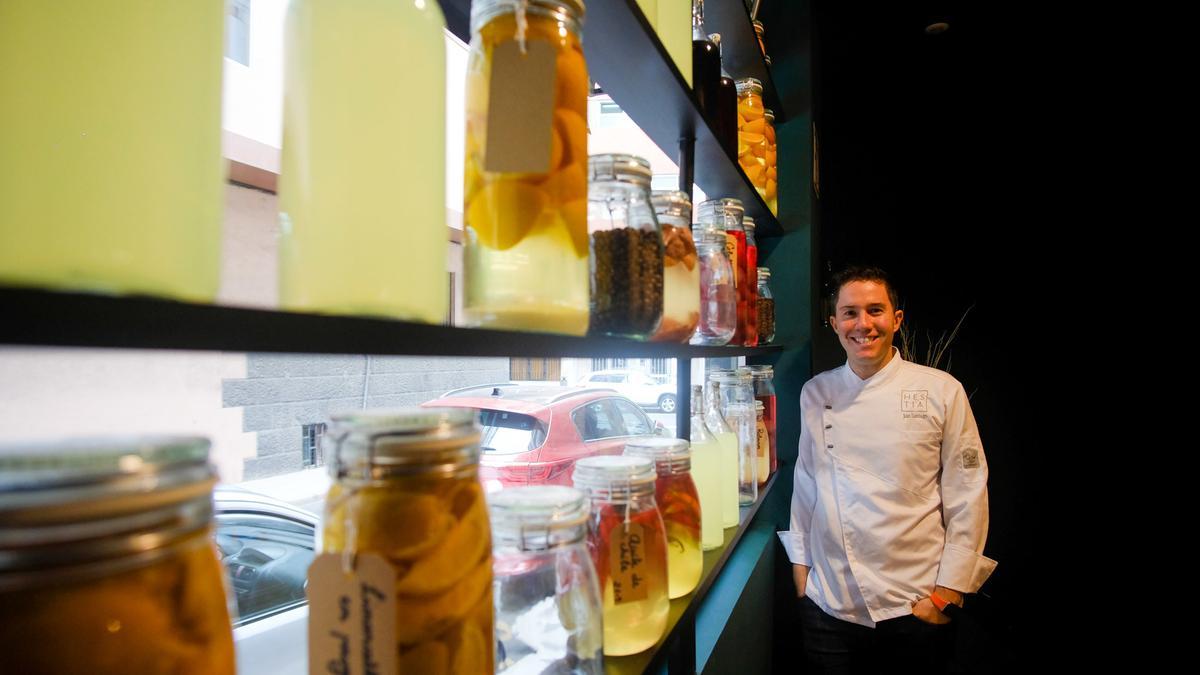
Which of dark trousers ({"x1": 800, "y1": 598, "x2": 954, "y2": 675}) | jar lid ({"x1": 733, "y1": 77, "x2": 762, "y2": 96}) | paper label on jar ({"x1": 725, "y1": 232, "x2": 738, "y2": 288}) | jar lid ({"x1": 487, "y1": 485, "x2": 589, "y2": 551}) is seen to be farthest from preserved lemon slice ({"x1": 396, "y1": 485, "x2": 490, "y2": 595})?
dark trousers ({"x1": 800, "y1": 598, "x2": 954, "y2": 675})

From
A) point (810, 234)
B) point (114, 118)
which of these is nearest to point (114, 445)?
point (114, 118)

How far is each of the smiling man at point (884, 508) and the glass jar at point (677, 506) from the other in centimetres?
125

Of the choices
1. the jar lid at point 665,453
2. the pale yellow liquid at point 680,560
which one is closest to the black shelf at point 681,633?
the pale yellow liquid at point 680,560

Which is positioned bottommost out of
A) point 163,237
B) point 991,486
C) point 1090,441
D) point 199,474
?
point 991,486

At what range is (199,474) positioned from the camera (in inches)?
13.4

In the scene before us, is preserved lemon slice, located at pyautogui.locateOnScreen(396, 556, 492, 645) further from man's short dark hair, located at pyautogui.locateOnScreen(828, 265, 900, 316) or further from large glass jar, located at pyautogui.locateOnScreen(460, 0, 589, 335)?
man's short dark hair, located at pyautogui.locateOnScreen(828, 265, 900, 316)

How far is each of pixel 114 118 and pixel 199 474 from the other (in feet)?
0.61

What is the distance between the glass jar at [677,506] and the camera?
963 mm

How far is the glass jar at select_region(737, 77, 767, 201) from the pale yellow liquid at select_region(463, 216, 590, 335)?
1.41 m

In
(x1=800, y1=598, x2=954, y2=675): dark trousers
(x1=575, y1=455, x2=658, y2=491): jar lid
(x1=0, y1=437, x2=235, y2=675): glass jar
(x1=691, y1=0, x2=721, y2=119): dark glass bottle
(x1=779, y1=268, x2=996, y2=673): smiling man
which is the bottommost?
(x1=800, y1=598, x2=954, y2=675): dark trousers

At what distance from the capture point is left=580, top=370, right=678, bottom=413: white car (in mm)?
2364

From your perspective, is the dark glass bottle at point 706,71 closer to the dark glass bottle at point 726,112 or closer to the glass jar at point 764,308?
the dark glass bottle at point 726,112

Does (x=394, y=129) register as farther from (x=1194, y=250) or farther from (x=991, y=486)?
(x=1194, y=250)

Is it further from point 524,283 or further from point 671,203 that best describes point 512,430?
point 524,283
